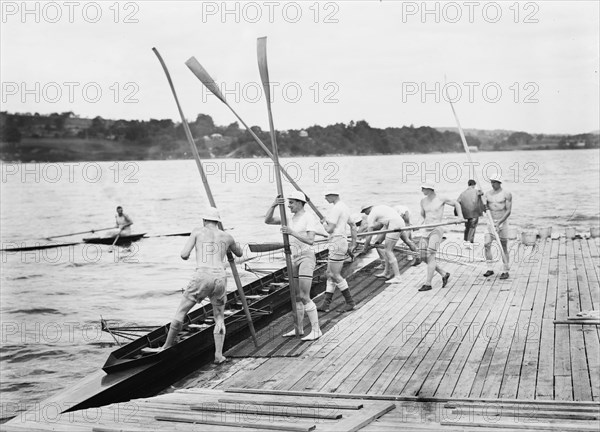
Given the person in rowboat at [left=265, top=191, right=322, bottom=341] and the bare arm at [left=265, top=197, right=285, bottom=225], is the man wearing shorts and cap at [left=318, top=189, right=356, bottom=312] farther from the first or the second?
the person in rowboat at [left=265, top=191, right=322, bottom=341]

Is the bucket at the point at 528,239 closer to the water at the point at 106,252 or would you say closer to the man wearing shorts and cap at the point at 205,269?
the water at the point at 106,252

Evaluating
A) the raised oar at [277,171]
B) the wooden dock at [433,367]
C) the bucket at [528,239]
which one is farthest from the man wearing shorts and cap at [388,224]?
the bucket at [528,239]

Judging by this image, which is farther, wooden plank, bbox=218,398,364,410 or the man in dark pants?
the man in dark pants

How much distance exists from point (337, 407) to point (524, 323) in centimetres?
441

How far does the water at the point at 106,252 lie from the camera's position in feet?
55.6

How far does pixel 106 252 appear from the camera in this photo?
35.4 metres

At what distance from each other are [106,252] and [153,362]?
87.6ft

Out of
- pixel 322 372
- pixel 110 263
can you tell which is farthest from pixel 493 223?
pixel 110 263

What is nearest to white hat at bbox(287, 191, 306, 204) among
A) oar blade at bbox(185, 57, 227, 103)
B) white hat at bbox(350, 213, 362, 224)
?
oar blade at bbox(185, 57, 227, 103)

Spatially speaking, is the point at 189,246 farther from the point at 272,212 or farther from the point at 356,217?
the point at 356,217

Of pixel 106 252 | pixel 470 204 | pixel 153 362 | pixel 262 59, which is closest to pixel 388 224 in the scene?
pixel 470 204

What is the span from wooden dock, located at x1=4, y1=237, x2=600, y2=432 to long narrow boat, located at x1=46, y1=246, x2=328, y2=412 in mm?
242

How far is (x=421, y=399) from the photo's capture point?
26.8 feet

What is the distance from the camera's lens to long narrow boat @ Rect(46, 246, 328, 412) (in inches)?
353
